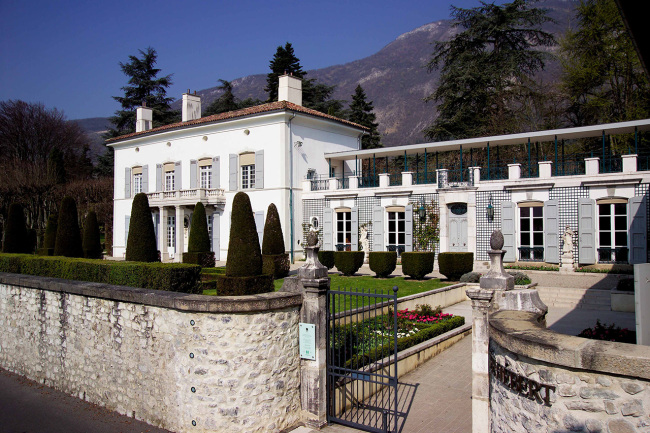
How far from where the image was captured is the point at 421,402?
27.3ft

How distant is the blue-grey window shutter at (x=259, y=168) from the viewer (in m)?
26.6

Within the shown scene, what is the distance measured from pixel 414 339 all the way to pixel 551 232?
12.3 m

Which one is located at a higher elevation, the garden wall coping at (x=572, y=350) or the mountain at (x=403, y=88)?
the mountain at (x=403, y=88)

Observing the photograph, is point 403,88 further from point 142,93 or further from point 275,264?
point 275,264

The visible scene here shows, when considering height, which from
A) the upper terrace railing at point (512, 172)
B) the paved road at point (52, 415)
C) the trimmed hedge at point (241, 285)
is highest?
the upper terrace railing at point (512, 172)

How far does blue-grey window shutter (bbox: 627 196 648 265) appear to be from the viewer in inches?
708

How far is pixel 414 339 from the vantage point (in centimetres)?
1041

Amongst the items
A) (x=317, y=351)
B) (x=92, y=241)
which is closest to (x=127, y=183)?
(x=92, y=241)

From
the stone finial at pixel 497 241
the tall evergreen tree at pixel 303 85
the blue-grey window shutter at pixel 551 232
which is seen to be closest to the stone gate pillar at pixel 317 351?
the stone finial at pixel 497 241

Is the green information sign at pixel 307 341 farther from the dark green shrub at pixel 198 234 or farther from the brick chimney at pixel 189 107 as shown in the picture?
the brick chimney at pixel 189 107

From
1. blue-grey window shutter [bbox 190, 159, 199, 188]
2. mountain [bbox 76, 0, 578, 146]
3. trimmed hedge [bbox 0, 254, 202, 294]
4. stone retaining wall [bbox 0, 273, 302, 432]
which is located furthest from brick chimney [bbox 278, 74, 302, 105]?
mountain [bbox 76, 0, 578, 146]

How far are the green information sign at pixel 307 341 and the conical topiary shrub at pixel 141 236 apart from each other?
281 inches

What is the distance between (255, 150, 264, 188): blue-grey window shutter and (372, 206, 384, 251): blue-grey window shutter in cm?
660

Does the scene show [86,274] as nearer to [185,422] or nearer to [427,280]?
[185,422]
